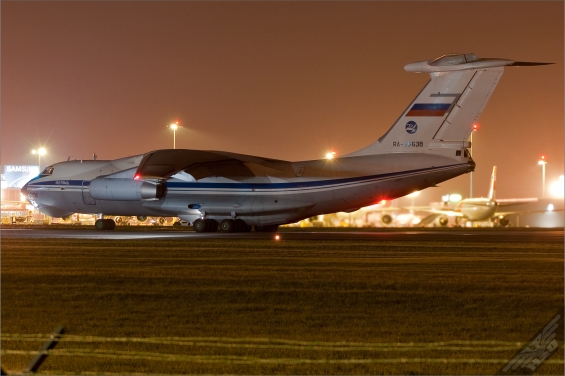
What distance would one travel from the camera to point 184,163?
28203mm

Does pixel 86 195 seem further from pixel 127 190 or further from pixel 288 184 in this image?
pixel 288 184

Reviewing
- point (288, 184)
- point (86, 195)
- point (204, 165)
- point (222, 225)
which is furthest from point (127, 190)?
point (288, 184)

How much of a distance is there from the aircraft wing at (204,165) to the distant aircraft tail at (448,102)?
16.9 ft

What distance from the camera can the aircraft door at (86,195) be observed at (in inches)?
1273

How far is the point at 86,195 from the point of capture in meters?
32.4

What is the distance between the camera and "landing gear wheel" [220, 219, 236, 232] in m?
30.0

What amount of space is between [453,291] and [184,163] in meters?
16.8

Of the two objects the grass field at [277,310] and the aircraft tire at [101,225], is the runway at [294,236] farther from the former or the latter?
the grass field at [277,310]

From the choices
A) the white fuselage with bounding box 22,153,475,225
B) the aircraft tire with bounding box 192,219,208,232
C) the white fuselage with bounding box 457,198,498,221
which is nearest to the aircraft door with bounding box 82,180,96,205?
the white fuselage with bounding box 22,153,475,225

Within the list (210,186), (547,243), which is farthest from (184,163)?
(547,243)

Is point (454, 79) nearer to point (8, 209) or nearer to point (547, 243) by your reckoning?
point (547, 243)

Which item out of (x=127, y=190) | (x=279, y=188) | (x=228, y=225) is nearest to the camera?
(x=279, y=188)

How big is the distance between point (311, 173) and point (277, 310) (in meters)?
17.1

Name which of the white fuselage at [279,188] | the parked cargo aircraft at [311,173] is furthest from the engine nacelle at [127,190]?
the white fuselage at [279,188]
